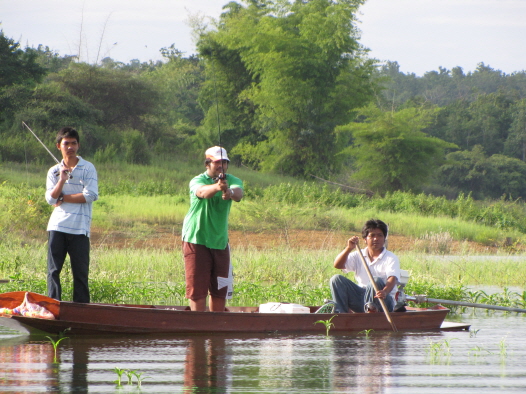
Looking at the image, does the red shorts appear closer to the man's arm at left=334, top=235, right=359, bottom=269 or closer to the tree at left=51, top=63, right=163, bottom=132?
the man's arm at left=334, top=235, right=359, bottom=269

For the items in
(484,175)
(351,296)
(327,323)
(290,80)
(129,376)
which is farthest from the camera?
(484,175)

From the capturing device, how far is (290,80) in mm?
33125

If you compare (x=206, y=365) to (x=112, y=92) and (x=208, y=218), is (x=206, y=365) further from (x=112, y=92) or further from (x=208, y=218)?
(x=112, y=92)

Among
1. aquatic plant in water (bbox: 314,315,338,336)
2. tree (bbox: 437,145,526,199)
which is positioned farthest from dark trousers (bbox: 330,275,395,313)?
tree (bbox: 437,145,526,199)

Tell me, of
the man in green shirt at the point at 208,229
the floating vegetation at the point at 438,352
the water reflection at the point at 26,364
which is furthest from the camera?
the man in green shirt at the point at 208,229

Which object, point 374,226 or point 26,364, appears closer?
point 26,364

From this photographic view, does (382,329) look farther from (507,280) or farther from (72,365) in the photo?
(507,280)

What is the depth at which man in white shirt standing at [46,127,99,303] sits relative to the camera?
20.9 feet

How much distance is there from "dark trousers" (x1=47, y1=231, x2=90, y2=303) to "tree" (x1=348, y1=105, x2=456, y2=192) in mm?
26810

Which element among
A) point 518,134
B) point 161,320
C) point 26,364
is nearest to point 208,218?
point 161,320

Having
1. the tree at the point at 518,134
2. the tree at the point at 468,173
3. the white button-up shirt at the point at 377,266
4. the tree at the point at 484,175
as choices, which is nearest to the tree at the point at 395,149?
the tree at the point at 468,173

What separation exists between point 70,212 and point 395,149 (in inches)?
1099

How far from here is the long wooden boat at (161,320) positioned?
6395mm

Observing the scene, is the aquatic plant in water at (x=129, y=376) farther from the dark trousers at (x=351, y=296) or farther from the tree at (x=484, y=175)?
the tree at (x=484, y=175)
